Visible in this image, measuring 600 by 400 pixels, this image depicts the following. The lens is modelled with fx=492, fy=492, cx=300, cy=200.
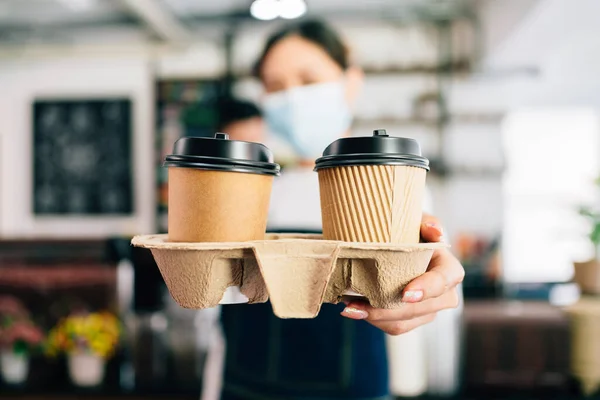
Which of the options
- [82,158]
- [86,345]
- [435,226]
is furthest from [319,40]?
[82,158]

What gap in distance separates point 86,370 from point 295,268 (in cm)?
300

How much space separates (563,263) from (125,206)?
4375mm

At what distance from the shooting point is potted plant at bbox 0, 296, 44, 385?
305cm

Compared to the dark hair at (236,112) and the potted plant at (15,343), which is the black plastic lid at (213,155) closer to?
the dark hair at (236,112)

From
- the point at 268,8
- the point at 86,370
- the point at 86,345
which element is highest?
the point at 268,8

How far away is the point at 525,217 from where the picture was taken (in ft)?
16.0

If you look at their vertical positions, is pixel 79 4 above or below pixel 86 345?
above

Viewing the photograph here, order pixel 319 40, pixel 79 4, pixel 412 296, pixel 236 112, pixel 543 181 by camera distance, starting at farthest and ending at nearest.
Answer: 1. pixel 543 181
2. pixel 79 4
3. pixel 236 112
4. pixel 319 40
5. pixel 412 296

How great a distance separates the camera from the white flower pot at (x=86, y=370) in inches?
119

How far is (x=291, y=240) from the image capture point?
0.53m

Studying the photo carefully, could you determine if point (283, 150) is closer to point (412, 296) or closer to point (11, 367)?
point (11, 367)

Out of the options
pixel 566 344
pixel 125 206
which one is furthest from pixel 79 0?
pixel 566 344

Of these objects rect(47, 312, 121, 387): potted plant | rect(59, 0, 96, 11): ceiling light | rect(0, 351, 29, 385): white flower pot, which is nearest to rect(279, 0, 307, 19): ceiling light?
rect(47, 312, 121, 387): potted plant

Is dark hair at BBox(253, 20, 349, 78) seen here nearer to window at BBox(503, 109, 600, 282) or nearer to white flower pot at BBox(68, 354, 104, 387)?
white flower pot at BBox(68, 354, 104, 387)
